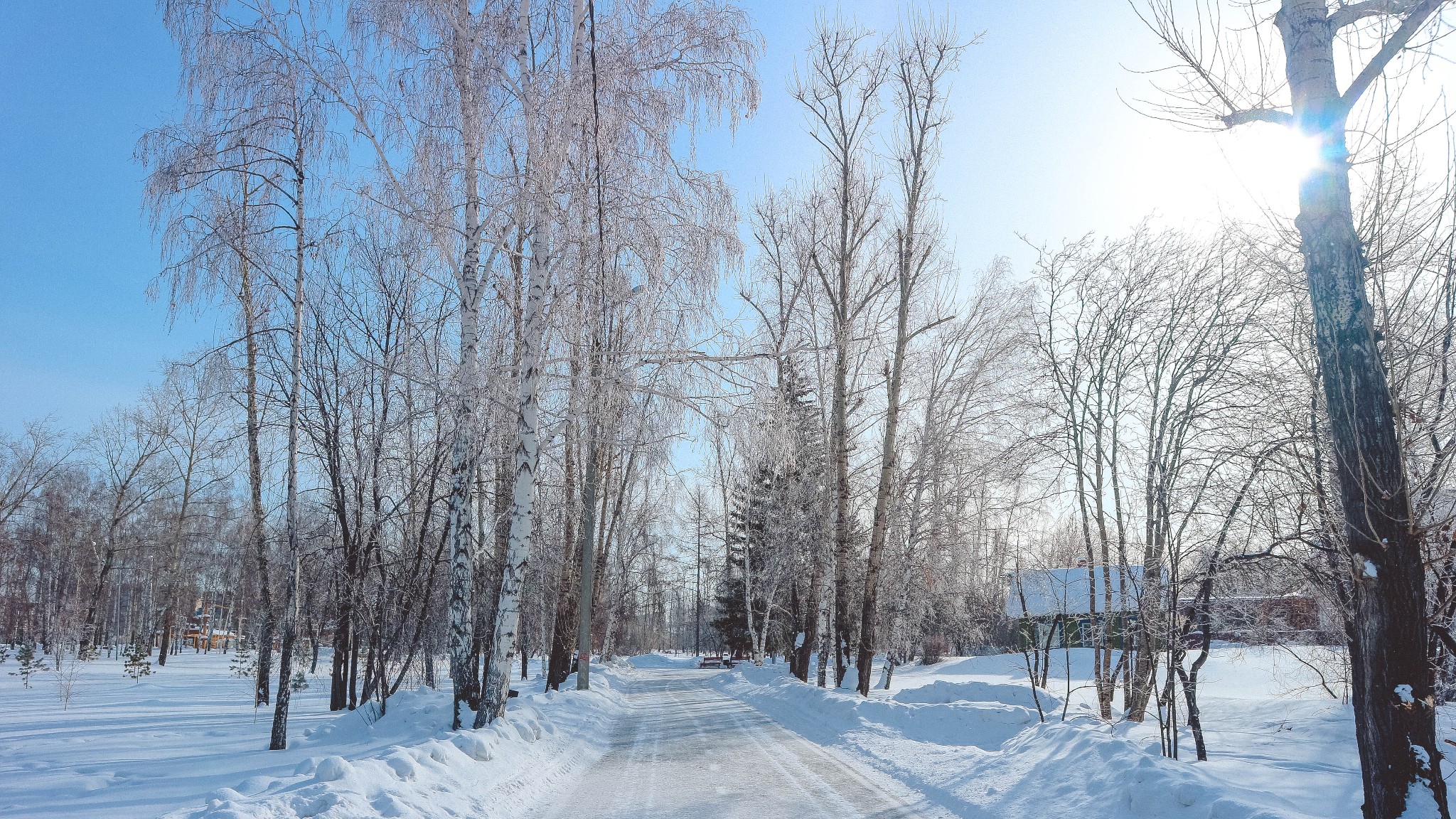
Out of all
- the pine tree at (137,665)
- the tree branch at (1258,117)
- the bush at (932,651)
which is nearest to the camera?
the tree branch at (1258,117)

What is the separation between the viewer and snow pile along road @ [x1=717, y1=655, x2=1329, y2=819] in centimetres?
559

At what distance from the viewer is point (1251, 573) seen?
7.78 metres

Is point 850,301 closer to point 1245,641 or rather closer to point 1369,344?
point 1245,641

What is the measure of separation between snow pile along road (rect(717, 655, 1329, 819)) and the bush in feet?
94.1

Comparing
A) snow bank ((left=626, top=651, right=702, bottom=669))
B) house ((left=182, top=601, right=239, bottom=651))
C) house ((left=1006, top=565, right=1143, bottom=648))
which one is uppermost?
house ((left=1006, top=565, right=1143, bottom=648))

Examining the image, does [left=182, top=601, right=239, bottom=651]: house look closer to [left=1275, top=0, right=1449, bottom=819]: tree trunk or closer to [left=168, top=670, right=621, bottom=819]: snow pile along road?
[left=168, top=670, right=621, bottom=819]: snow pile along road

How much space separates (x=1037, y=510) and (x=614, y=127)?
11.7m

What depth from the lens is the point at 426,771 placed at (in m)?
6.58

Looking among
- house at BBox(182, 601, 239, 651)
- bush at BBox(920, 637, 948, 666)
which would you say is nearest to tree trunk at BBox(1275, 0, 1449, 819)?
bush at BBox(920, 637, 948, 666)

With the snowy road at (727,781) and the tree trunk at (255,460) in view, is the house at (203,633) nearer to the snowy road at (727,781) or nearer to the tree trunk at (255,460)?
the tree trunk at (255,460)

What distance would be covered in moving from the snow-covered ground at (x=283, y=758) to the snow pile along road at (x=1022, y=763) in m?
3.82

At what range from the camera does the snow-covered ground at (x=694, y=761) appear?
5.95m

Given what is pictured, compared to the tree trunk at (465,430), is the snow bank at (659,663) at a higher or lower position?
lower

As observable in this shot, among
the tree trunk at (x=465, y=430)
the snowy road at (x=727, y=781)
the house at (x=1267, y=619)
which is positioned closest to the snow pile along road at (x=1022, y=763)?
the snowy road at (x=727, y=781)
